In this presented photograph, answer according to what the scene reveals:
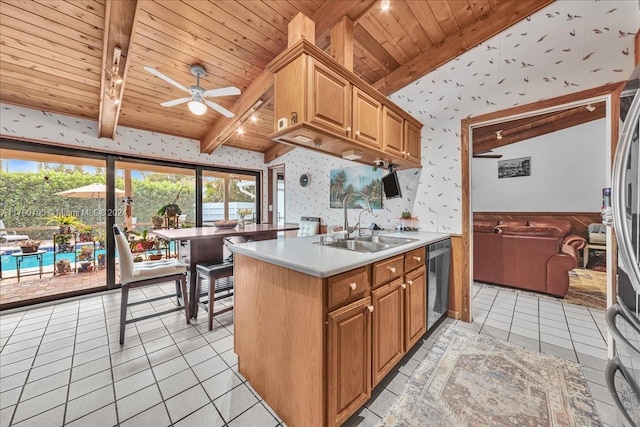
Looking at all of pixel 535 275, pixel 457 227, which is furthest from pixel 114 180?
pixel 535 275

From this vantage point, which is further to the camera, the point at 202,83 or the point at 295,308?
→ the point at 202,83

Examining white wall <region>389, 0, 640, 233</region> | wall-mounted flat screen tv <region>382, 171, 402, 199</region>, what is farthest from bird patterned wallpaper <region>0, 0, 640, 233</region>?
wall-mounted flat screen tv <region>382, 171, 402, 199</region>

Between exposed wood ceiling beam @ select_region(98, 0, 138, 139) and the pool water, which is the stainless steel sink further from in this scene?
the pool water

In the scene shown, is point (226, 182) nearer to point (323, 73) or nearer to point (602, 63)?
point (323, 73)

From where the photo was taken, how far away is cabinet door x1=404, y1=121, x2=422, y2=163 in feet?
8.84

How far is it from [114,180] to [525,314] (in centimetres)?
A: 569

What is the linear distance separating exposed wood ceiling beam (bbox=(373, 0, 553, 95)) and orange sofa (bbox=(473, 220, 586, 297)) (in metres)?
2.45

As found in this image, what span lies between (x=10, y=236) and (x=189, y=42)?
321cm

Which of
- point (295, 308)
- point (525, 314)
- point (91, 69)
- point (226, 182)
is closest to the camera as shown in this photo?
point (295, 308)

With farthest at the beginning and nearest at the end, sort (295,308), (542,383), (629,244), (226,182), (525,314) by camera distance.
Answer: (226,182) < (525,314) < (542,383) < (295,308) < (629,244)

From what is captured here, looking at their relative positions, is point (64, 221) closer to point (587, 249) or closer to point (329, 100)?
point (329, 100)

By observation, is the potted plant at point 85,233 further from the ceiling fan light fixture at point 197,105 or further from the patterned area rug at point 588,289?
the patterned area rug at point 588,289

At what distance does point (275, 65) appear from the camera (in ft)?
5.81

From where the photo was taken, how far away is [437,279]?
240 cm
